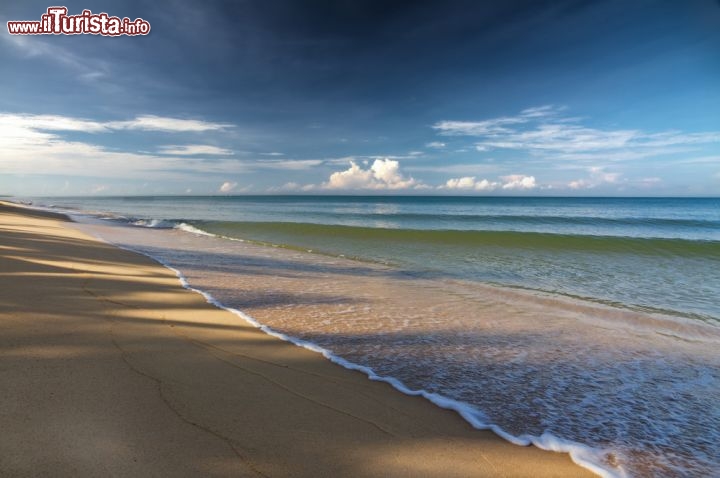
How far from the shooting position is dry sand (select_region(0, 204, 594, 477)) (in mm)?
2518

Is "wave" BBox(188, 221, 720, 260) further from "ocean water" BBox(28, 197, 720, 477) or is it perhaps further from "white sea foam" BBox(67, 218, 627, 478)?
"white sea foam" BBox(67, 218, 627, 478)

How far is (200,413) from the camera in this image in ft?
10.1

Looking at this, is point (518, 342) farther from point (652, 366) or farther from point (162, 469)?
point (162, 469)

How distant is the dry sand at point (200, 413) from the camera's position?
2.52 metres

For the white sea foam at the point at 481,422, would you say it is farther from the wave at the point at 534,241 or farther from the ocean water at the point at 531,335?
the wave at the point at 534,241

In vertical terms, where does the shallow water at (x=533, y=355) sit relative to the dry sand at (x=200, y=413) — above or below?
below

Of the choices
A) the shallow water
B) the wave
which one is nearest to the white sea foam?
the shallow water

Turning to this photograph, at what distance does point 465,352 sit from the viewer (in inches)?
206

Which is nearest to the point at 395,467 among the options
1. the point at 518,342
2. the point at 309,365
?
the point at 309,365

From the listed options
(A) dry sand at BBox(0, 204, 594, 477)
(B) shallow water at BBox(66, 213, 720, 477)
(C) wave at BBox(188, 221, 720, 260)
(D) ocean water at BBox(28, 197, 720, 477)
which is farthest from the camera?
(C) wave at BBox(188, 221, 720, 260)

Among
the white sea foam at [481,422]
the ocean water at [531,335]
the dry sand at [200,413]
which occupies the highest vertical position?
the dry sand at [200,413]

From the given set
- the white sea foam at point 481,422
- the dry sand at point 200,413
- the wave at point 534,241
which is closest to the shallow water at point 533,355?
the white sea foam at point 481,422

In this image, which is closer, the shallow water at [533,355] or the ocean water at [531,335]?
the shallow water at [533,355]

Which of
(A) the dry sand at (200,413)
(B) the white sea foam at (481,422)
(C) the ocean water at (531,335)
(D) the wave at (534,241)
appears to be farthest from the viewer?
(D) the wave at (534,241)
